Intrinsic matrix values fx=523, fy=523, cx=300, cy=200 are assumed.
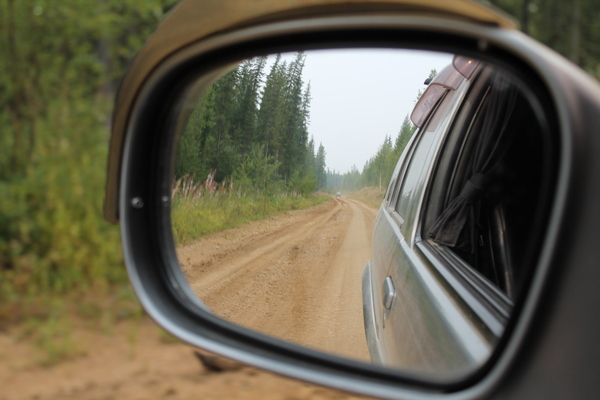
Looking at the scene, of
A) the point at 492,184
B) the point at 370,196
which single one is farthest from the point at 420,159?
the point at 492,184

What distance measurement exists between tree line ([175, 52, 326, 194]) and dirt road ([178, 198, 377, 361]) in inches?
5.9

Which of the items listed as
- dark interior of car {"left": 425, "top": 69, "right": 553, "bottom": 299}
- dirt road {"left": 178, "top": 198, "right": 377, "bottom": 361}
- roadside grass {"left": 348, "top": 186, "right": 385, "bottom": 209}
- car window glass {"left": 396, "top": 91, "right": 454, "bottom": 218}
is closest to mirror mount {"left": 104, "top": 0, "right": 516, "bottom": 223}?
dark interior of car {"left": 425, "top": 69, "right": 553, "bottom": 299}

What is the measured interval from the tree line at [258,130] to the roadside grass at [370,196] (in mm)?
177

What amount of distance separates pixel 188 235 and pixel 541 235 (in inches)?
45.4

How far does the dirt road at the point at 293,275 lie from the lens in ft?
5.13

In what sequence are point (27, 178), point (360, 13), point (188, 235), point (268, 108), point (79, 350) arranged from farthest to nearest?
point (27, 178) → point (79, 350) → point (188, 235) → point (268, 108) → point (360, 13)

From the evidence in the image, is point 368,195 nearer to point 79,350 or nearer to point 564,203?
point 564,203

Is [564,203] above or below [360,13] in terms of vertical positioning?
below

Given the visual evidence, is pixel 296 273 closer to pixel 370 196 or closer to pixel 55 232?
pixel 370 196

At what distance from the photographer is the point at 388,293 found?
2000 millimetres

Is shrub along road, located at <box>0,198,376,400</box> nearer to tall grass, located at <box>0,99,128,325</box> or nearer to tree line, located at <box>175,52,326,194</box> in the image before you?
tree line, located at <box>175,52,326,194</box>

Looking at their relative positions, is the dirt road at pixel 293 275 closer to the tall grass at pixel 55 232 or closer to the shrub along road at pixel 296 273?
the shrub along road at pixel 296 273

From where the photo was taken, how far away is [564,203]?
0.89 m

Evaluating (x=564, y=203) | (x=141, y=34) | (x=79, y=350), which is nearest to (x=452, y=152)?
(x=564, y=203)
